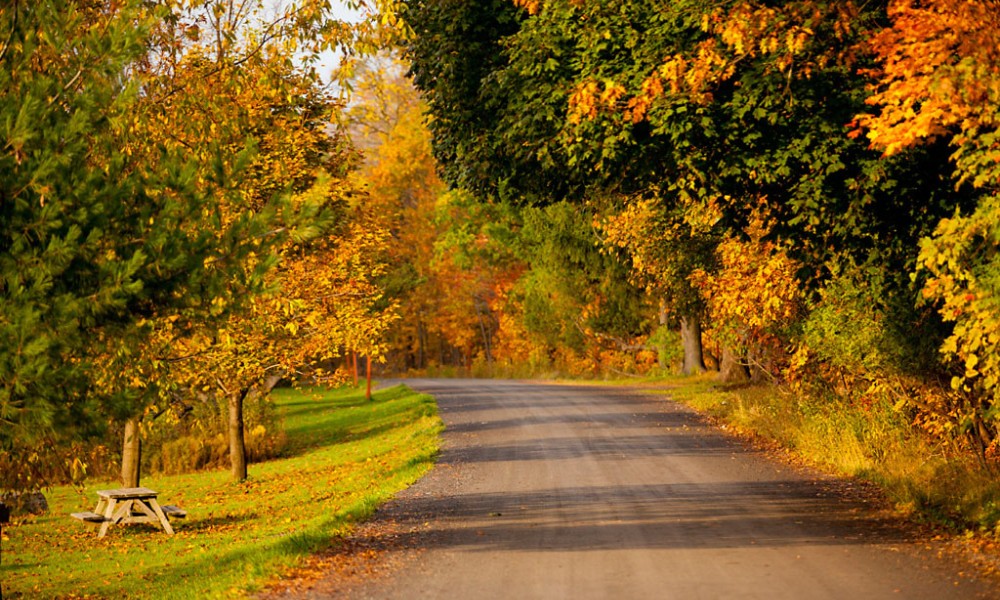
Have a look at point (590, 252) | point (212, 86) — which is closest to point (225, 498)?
point (212, 86)

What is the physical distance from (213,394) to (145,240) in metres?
22.4

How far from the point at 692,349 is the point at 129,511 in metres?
27.4

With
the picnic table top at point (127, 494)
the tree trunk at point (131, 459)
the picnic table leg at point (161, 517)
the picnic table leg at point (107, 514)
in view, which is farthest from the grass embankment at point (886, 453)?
the tree trunk at point (131, 459)

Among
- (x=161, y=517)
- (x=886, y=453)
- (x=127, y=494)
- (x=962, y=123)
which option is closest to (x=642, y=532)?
(x=962, y=123)

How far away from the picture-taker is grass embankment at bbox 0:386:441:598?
1310cm

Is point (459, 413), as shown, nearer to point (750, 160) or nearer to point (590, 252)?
point (590, 252)

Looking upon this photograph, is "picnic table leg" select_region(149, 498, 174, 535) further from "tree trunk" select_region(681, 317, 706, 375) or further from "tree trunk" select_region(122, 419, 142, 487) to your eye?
"tree trunk" select_region(681, 317, 706, 375)

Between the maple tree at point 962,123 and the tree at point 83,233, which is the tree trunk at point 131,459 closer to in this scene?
the tree at point 83,233

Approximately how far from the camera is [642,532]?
12.3 meters

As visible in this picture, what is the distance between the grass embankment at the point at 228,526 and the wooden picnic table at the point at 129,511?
352 mm

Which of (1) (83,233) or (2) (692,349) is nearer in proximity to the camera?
(1) (83,233)

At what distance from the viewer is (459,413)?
32.8m

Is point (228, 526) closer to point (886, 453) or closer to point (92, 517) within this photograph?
point (92, 517)

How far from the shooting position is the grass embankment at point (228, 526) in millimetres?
13098
